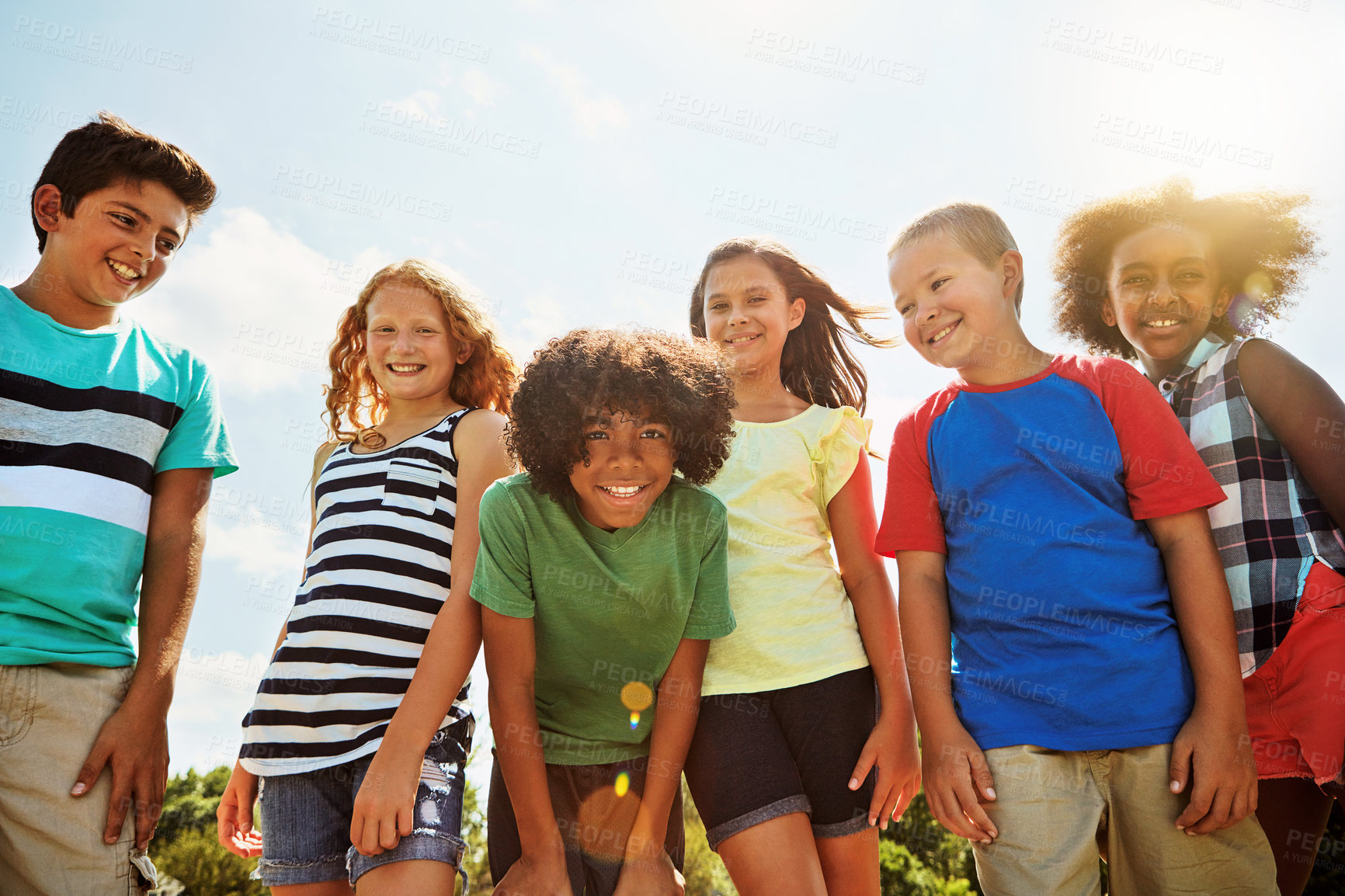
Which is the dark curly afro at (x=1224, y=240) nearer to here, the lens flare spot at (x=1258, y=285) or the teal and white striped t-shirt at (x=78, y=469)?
the lens flare spot at (x=1258, y=285)

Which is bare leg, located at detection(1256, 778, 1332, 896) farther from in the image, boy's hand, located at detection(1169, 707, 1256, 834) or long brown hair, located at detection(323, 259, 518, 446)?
long brown hair, located at detection(323, 259, 518, 446)

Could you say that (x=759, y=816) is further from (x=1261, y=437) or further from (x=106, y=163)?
(x=106, y=163)

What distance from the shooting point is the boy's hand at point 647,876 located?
7.89ft

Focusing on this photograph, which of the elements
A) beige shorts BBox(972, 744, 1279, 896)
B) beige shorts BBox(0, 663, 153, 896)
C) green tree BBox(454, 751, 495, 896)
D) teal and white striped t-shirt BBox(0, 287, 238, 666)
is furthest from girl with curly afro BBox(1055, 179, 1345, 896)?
green tree BBox(454, 751, 495, 896)

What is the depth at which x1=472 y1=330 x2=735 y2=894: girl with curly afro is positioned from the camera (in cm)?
247

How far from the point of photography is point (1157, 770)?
2.26 metres

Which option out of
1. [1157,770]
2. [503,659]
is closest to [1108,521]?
[1157,770]

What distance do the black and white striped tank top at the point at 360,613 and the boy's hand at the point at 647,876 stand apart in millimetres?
720

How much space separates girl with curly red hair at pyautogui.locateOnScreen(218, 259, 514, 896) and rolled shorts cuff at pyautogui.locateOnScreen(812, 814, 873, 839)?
1.11 metres

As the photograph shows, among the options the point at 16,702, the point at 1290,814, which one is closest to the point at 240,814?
the point at 16,702

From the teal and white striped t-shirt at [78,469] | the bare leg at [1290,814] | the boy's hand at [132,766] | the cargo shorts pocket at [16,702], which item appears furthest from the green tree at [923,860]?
the cargo shorts pocket at [16,702]

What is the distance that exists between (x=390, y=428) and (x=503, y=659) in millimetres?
1116

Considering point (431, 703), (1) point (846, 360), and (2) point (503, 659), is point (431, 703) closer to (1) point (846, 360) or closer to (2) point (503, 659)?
(2) point (503, 659)

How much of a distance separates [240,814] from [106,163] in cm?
247
